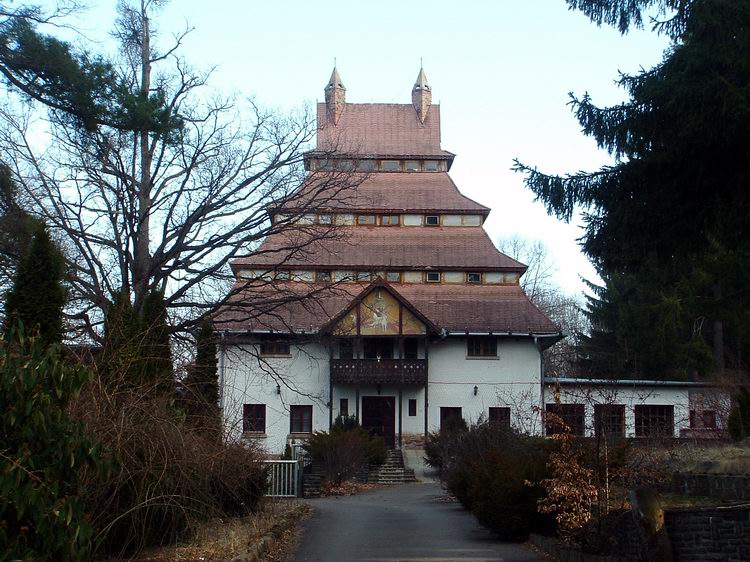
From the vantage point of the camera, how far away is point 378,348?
4494 cm

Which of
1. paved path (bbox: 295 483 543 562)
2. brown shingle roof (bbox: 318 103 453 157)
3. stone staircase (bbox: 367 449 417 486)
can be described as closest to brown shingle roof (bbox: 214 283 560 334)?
stone staircase (bbox: 367 449 417 486)

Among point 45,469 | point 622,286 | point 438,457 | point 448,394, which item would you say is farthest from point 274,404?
point 45,469

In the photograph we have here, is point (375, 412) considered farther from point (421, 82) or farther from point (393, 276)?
point (421, 82)

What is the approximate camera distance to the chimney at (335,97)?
183 feet

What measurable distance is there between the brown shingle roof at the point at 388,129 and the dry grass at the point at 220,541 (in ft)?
124

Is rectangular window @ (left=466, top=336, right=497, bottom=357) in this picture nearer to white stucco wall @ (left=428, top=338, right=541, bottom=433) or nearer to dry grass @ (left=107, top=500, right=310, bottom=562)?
white stucco wall @ (left=428, top=338, right=541, bottom=433)

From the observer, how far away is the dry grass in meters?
11.7

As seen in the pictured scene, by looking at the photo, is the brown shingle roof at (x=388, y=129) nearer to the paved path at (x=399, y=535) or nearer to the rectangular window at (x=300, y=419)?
the rectangular window at (x=300, y=419)

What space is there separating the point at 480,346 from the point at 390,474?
395 inches

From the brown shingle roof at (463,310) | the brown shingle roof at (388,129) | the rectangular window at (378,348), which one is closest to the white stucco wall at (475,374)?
the brown shingle roof at (463,310)

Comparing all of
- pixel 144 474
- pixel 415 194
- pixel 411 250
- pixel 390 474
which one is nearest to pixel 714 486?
pixel 144 474

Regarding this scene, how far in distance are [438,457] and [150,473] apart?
68.1 ft

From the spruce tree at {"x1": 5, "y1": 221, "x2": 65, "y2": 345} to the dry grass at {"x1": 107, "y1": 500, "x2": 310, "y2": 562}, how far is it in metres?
4.19

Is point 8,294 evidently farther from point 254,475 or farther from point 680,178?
point 680,178
